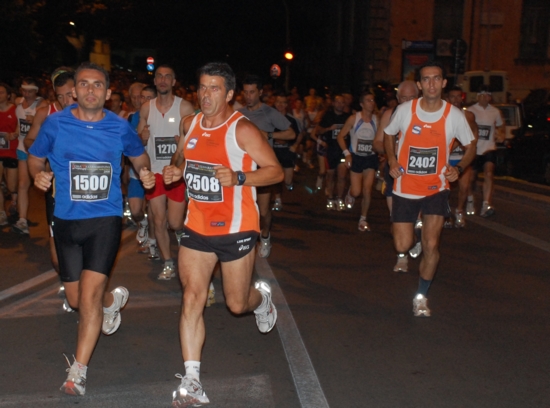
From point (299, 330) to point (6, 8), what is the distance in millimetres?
19130

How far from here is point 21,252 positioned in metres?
9.96

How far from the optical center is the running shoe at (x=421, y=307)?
7.05 m

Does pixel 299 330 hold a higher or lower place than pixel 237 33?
lower

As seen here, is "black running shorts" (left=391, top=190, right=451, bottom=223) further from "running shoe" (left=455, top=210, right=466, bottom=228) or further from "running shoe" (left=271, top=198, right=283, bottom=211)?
"running shoe" (left=271, top=198, right=283, bottom=211)

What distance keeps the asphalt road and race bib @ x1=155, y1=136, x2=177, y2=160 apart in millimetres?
1289

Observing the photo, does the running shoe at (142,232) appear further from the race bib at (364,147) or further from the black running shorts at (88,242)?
the black running shorts at (88,242)

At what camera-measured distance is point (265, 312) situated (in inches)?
242

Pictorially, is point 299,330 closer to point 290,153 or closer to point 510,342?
point 510,342

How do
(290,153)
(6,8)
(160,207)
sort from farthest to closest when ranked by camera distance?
(6,8), (290,153), (160,207)

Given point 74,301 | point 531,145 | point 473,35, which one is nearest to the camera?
point 74,301

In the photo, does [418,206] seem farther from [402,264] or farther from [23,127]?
[23,127]

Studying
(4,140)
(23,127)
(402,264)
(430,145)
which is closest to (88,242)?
(430,145)

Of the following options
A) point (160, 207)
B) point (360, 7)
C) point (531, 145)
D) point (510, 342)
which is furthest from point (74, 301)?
point (360, 7)

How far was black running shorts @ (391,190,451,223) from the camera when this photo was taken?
705 cm
